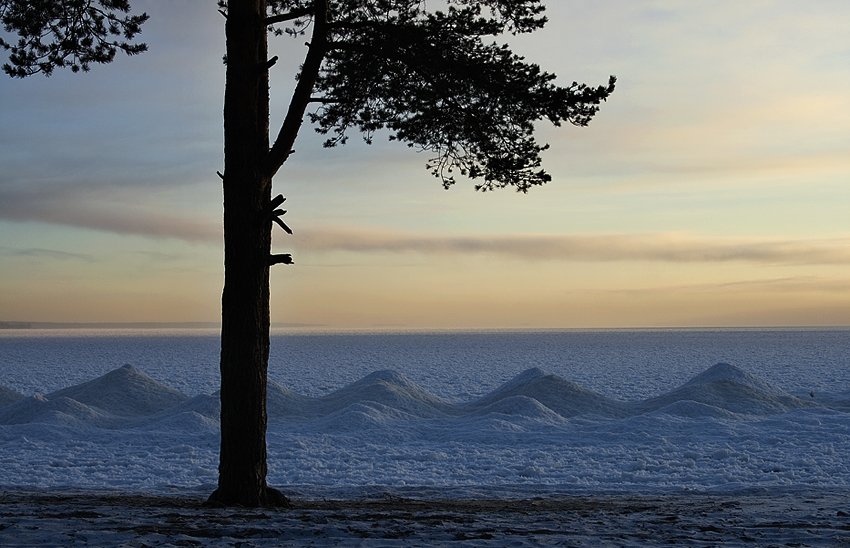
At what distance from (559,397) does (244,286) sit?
1867 centimetres

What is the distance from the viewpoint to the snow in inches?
601

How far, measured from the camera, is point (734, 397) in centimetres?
2717

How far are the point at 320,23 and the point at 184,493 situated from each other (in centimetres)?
661

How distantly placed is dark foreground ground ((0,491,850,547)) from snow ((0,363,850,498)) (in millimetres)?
2740

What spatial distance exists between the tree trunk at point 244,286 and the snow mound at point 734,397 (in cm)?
1720

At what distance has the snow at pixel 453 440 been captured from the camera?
15258 mm

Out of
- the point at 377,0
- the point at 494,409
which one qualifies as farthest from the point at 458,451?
the point at 377,0

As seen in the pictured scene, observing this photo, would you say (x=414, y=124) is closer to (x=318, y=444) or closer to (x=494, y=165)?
(x=494, y=165)

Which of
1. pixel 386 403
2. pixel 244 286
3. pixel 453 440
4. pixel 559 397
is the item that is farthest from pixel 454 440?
pixel 244 286

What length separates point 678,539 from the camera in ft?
24.9

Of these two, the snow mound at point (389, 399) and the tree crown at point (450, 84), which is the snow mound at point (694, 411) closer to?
the snow mound at point (389, 399)

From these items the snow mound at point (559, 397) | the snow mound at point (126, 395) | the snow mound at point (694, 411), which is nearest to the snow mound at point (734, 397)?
the snow mound at point (694, 411)

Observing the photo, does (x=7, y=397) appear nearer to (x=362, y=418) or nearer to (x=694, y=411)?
(x=362, y=418)

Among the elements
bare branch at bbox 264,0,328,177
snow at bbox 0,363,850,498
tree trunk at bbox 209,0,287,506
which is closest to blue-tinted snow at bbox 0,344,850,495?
snow at bbox 0,363,850,498
